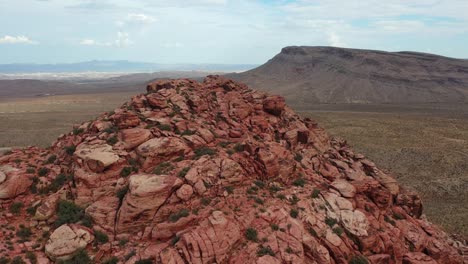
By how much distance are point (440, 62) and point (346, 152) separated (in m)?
191

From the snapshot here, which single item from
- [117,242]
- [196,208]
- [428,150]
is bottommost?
[428,150]

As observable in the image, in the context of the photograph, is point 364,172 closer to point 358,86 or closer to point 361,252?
point 361,252

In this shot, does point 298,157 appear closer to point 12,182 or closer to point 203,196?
point 203,196

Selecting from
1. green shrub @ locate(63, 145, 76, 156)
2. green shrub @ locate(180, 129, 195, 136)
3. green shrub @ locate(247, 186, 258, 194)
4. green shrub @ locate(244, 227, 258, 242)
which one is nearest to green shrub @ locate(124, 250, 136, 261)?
green shrub @ locate(244, 227, 258, 242)

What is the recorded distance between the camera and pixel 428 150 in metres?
64.9

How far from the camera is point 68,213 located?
2208 cm

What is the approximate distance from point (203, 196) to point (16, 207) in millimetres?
11021

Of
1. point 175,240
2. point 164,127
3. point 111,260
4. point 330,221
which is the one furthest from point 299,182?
point 111,260

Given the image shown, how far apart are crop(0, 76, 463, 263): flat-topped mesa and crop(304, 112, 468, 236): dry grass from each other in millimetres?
14228

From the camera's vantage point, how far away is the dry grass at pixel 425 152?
42.2 meters

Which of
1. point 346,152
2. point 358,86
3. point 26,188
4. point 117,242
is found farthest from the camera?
point 358,86

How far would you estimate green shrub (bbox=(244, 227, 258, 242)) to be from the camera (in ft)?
66.7

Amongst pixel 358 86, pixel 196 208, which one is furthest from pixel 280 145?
pixel 358 86

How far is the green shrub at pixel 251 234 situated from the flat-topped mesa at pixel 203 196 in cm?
6
